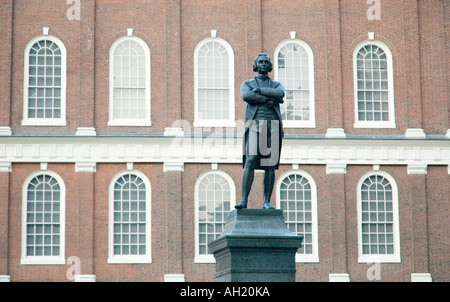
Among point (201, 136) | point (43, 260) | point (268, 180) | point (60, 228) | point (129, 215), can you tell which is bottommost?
point (268, 180)

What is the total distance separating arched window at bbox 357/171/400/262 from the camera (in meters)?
36.0

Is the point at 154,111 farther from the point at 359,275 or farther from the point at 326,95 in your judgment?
the point at 359,275

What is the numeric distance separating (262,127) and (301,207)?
16.5 metres

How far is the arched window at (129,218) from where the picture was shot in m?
35.1

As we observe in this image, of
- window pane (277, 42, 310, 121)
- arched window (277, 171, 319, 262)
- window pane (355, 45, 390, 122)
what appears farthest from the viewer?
window pane (355, 45, 390, 122)

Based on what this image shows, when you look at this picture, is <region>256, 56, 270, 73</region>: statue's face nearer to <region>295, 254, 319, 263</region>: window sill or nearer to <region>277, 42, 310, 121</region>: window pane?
<region>295, 254, 319, 263</region>: window sill

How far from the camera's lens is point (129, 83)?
36219 mm

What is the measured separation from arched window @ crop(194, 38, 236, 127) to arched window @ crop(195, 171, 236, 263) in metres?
1.93

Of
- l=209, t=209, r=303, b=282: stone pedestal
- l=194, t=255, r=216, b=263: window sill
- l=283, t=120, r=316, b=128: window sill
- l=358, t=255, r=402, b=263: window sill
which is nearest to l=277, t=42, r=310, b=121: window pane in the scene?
l=283, t=120, r=316, b=128: window sill

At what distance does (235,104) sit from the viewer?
36406 millimetres

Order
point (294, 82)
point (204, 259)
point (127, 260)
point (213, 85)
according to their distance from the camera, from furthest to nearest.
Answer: point (294, 82), point (213, 85), point (204, 259), point (127, 260)

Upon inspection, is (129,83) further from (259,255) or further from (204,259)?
(259,255)

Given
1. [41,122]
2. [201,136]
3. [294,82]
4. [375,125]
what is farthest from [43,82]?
[375,125]

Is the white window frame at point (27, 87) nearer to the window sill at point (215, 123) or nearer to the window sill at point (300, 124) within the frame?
the window sill at point (215, 123)
